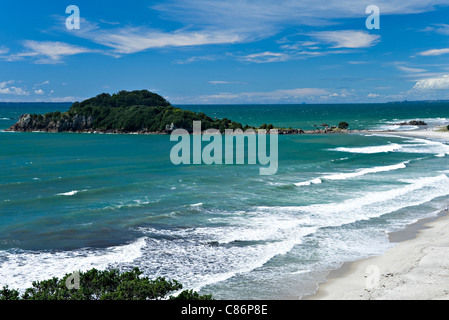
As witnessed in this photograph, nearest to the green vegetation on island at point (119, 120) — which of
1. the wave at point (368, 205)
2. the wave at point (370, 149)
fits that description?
the wave at point (370, 149)

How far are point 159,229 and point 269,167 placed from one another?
25058mm

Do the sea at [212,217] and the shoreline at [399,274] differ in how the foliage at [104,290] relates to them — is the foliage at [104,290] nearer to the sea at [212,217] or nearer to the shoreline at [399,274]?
the sea at [212,217]

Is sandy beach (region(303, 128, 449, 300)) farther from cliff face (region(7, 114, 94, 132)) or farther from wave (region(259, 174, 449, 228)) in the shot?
cliff face (region(7, 114, 94, 132))

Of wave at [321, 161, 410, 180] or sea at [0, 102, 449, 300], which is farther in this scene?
wave at [321, 161, 410, 180]

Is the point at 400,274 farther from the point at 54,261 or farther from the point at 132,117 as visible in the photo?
the point at 132,117

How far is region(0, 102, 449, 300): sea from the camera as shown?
59.4 ft

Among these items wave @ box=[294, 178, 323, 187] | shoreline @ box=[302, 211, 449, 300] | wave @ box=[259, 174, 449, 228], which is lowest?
shoreline @ box=[302, 211, 449, 300]

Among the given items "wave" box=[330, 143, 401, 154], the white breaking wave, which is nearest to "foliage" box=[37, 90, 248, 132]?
"wave" box=[330, 143, 401, 154]

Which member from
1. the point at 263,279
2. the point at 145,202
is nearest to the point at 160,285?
the point at 263,279

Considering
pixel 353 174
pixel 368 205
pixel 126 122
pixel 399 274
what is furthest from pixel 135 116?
pixel 399 274

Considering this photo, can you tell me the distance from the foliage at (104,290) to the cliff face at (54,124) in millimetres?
97676

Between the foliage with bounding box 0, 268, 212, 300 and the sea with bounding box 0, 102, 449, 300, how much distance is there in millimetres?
3283
